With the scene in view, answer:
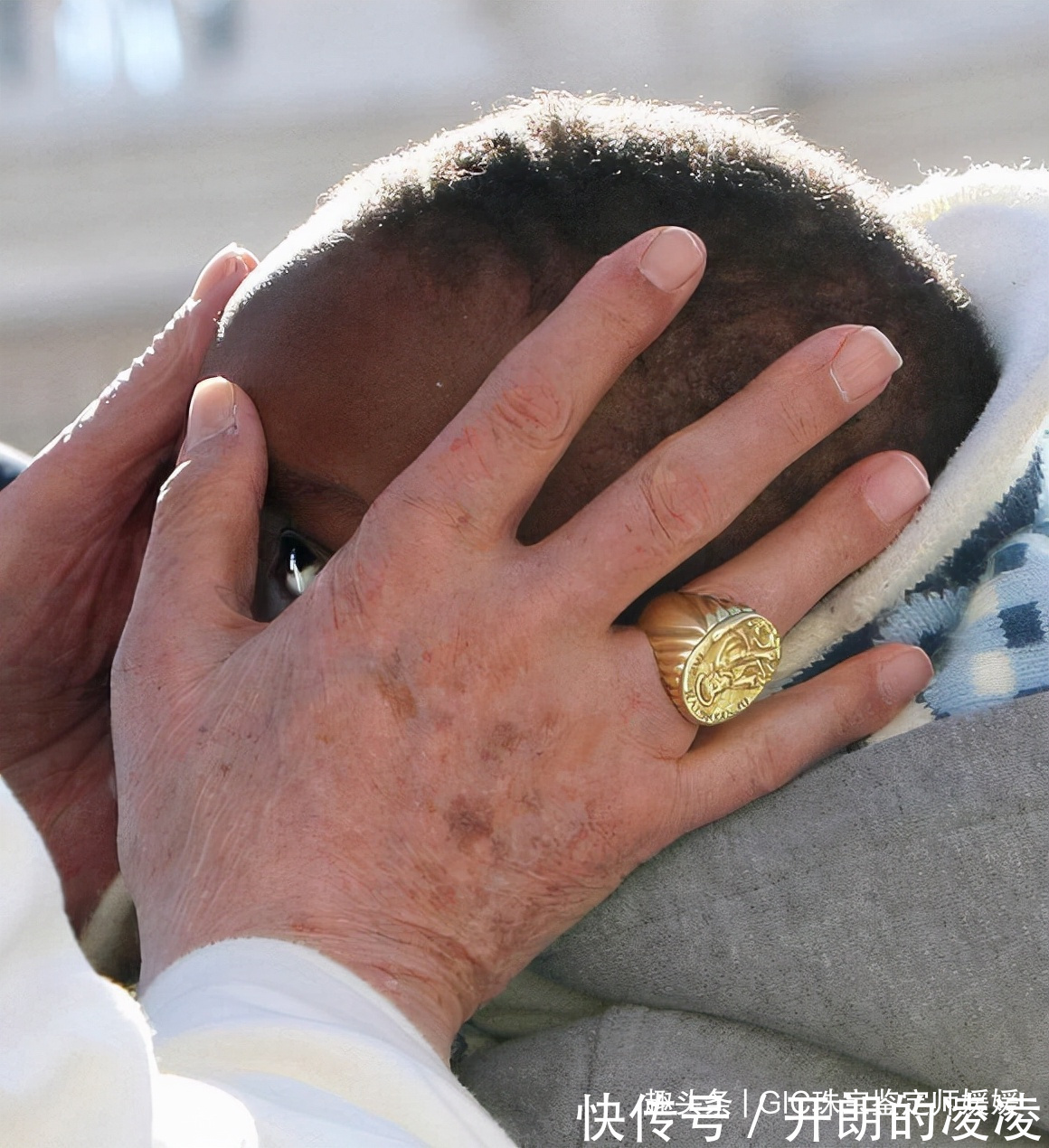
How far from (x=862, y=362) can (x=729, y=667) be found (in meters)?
0.24

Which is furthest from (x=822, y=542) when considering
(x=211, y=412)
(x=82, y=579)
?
(x=82, y=579)

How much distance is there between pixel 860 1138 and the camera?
887 millimetres

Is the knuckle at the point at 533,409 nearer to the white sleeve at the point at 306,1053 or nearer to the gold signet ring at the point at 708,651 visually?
the gold signet ring at the point at 708,651

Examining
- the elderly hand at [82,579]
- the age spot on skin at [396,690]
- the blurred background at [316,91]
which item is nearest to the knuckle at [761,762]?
the age spot on skin at [396,690]

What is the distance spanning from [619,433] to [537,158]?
23 centimetres

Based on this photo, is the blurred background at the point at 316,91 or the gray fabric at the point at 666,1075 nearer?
the gray fabric at the point at 666,1075

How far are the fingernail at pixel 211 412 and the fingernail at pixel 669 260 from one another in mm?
354

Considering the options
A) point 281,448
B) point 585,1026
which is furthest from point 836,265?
point 585,1026

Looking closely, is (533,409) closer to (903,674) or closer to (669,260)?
(669,260)

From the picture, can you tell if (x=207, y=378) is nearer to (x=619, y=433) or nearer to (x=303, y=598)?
(x=303, y=598)

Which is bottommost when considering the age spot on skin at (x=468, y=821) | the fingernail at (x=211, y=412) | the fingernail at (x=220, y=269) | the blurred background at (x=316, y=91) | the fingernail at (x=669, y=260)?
the blurred background at (x=316, y=91)

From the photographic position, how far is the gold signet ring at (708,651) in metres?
0.93

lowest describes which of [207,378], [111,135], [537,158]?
[111,135]

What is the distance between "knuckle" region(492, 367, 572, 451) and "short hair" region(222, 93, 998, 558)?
3.7 inches
